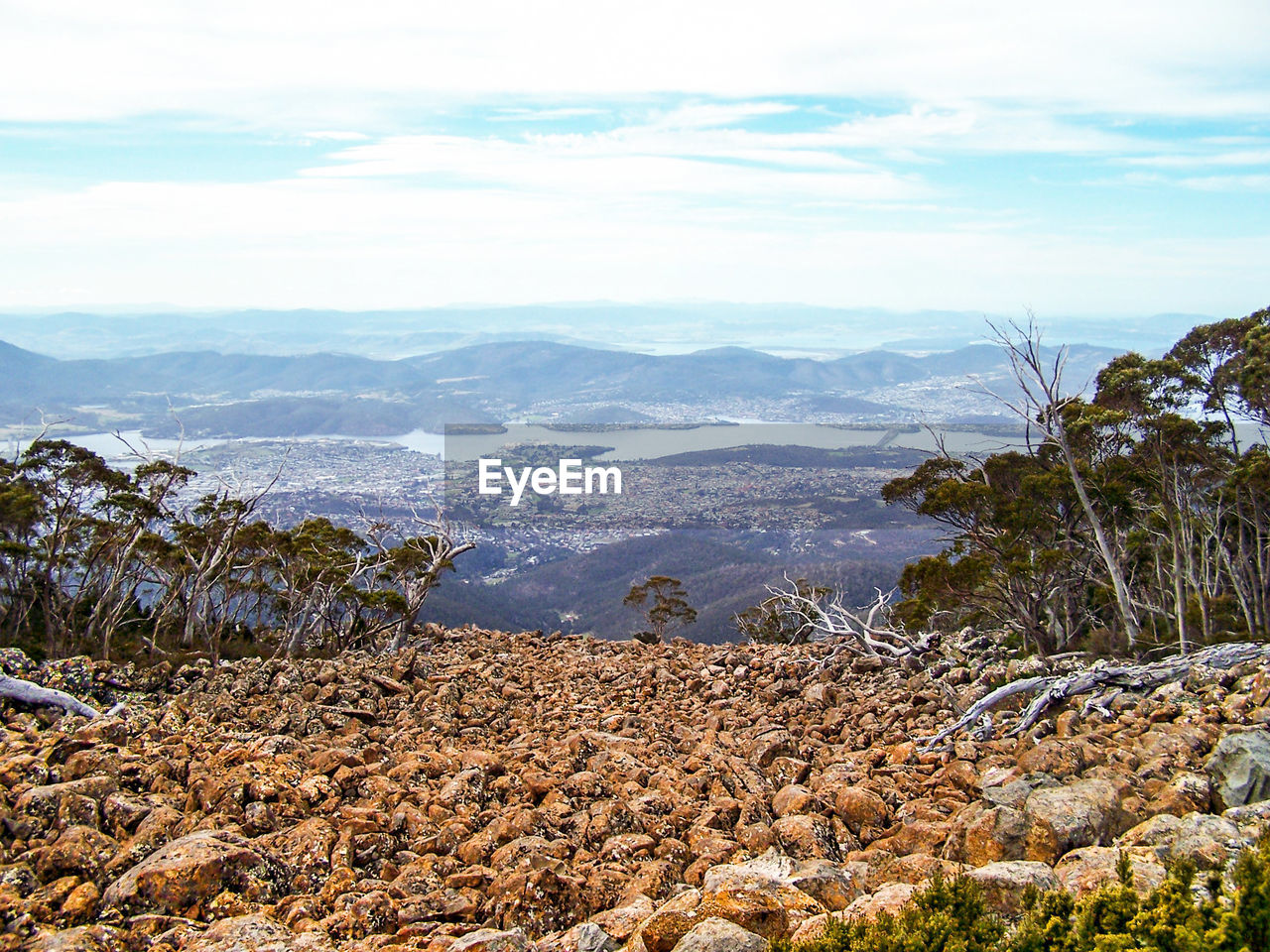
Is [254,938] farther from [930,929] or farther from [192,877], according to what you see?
[930,929]

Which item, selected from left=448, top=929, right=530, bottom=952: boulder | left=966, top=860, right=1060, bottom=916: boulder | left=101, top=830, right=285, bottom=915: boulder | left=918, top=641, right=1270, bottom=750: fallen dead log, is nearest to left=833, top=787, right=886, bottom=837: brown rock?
left=966, top=860, right=1060, bottom=916: boulder

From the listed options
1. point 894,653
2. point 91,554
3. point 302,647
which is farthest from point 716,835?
point 91,554

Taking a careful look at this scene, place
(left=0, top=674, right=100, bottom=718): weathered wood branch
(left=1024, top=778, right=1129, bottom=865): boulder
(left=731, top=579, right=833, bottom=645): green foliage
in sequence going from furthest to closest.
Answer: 1. (left=731, top=579, right=833, bottom=645): green foliage
2. (left=0, top=674, right=100, bottom=718): weathered wood branch
3. (left=1024, top=778, right=1129, bottom=865): boulder

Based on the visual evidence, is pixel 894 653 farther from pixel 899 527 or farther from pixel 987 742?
pixel 899 527

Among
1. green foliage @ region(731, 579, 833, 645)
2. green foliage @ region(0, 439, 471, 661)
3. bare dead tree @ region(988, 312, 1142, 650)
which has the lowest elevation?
green foliage @ region(731, 579, 833, 645)

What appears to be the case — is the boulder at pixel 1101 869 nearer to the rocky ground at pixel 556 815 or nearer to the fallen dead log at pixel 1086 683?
the rocky ground at pixel 556 815

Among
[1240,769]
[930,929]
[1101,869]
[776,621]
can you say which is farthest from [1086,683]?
[776,621]

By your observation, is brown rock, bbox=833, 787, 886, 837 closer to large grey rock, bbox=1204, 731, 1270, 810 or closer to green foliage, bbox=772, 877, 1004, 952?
green foliage, bbox=772, 877, 1004, 952

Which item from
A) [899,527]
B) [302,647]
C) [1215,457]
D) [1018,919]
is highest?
[1215,457]
